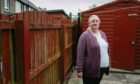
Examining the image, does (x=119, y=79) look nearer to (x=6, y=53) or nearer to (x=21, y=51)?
(x=21, y=51)

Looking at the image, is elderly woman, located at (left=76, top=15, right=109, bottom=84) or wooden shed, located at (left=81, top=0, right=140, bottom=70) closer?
elderly woman, located at (left=76, top=15, right=109, bottom=84)

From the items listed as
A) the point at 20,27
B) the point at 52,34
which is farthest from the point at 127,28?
the point at 20,27

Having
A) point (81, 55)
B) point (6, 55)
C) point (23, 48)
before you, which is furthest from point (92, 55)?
point (6, 55)

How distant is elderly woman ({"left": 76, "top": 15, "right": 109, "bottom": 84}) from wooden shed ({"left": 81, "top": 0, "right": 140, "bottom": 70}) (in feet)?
15.0

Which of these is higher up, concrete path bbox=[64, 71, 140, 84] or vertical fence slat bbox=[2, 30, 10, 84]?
vertical fence slat bbox=[2, 30, 10, 84]

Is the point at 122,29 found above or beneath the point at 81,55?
above

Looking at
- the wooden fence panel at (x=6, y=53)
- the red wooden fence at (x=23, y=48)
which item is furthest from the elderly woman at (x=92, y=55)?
the wooden fence panel at (x=6, y=53)

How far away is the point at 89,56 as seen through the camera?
394 cm

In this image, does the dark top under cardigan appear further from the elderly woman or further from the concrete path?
the concrete path

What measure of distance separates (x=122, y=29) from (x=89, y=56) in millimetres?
4983

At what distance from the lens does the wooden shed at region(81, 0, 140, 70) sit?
27.5ft

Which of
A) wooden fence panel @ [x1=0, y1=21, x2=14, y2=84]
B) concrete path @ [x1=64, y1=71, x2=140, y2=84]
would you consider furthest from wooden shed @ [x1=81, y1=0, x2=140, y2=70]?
wooden fence panel @ [x1=0, y1=21, x2=14, y2=84]

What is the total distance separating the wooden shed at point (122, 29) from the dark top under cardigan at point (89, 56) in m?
4.73

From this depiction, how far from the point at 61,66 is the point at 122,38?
3.51m
